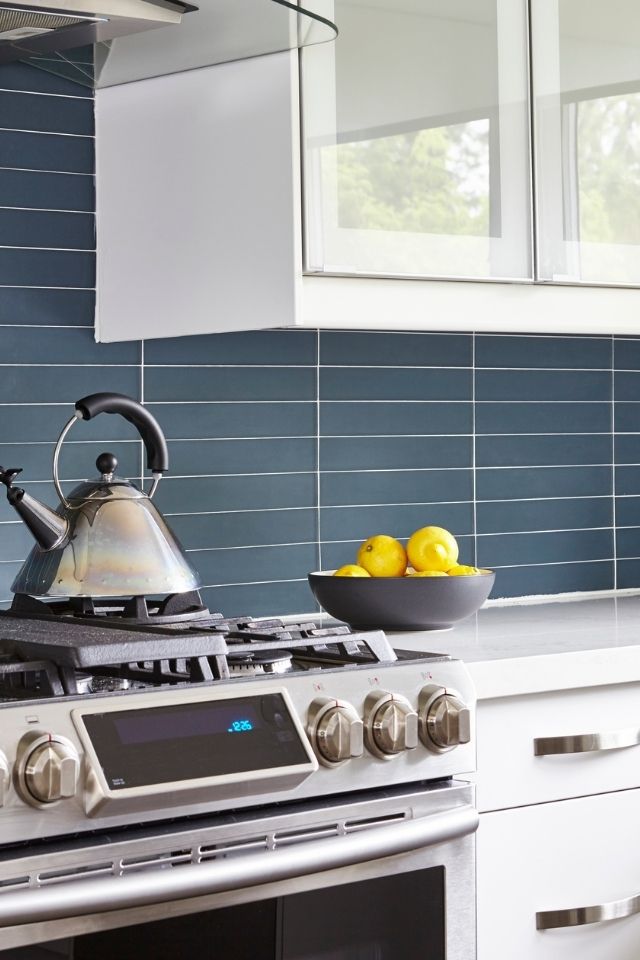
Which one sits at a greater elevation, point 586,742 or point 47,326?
point 47,326

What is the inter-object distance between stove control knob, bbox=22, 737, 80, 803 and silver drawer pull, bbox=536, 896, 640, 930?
805 mm

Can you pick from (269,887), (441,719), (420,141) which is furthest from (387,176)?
(269,887)

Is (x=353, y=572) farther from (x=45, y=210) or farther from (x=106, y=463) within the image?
(x=45, y=210)

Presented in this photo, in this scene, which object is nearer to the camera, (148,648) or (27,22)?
(148,648)

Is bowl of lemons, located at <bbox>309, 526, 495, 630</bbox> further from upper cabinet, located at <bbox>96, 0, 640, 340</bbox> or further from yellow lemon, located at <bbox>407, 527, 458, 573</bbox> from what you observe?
upper cabinet, located at <bbox>96, 0, 640, 340</bbox>

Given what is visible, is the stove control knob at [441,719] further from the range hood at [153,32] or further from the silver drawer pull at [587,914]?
the range hood at [153,32]

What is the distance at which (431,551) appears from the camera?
6.79 ft

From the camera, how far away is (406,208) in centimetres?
199

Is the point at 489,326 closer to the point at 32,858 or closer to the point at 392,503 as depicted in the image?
the point at 392,503

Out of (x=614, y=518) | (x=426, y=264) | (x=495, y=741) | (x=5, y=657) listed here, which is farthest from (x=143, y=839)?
(x=614, y=518)

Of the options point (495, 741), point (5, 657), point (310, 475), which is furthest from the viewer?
point (310, 475)

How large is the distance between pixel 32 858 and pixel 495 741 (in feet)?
2.33

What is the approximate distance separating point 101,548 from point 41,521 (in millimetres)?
103

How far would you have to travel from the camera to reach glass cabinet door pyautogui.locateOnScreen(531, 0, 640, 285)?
6.94 feet
